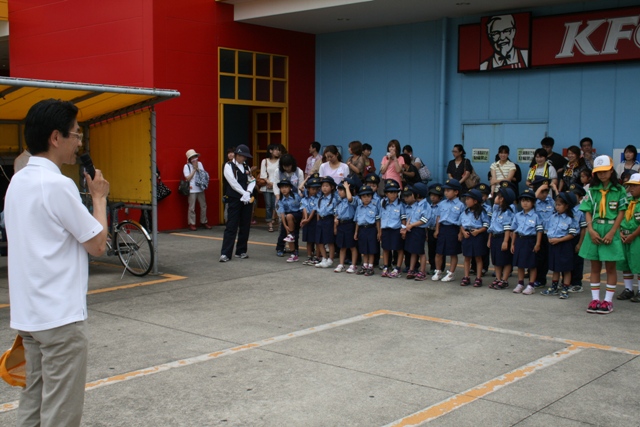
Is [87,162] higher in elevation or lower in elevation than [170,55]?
lower

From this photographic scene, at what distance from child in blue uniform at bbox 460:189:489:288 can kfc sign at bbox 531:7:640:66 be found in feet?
18.1

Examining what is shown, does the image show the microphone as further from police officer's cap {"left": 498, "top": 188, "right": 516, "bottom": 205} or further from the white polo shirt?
police officer's cap {"left": 498, "top": 188, "right": 516, "bottom": 205}

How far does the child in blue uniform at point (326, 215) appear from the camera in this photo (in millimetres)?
10703

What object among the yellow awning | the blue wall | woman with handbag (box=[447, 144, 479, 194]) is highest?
the blue wall

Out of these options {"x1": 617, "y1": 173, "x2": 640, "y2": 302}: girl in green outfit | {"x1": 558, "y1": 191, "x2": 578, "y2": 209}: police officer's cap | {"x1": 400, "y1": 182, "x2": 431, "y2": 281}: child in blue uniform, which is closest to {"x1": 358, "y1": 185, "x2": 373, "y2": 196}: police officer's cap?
{"x1": 400, "y1": 182, "x2": 431, "y2": 281}: child in blue uniform

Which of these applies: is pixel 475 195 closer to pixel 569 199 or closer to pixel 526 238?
pixel 526 238

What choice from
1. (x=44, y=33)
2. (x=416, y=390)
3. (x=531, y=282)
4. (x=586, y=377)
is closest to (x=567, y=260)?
(x=531, y=282)

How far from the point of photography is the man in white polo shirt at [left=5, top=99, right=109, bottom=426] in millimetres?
3234

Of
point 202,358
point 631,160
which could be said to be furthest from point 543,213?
point 202,358

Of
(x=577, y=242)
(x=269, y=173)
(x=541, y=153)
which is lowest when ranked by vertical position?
(x=577, y=242)

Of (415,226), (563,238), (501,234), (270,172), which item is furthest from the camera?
(270,172)

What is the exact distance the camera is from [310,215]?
11062mm

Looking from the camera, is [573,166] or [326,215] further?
[573,166]

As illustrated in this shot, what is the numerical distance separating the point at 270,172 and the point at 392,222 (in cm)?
532
